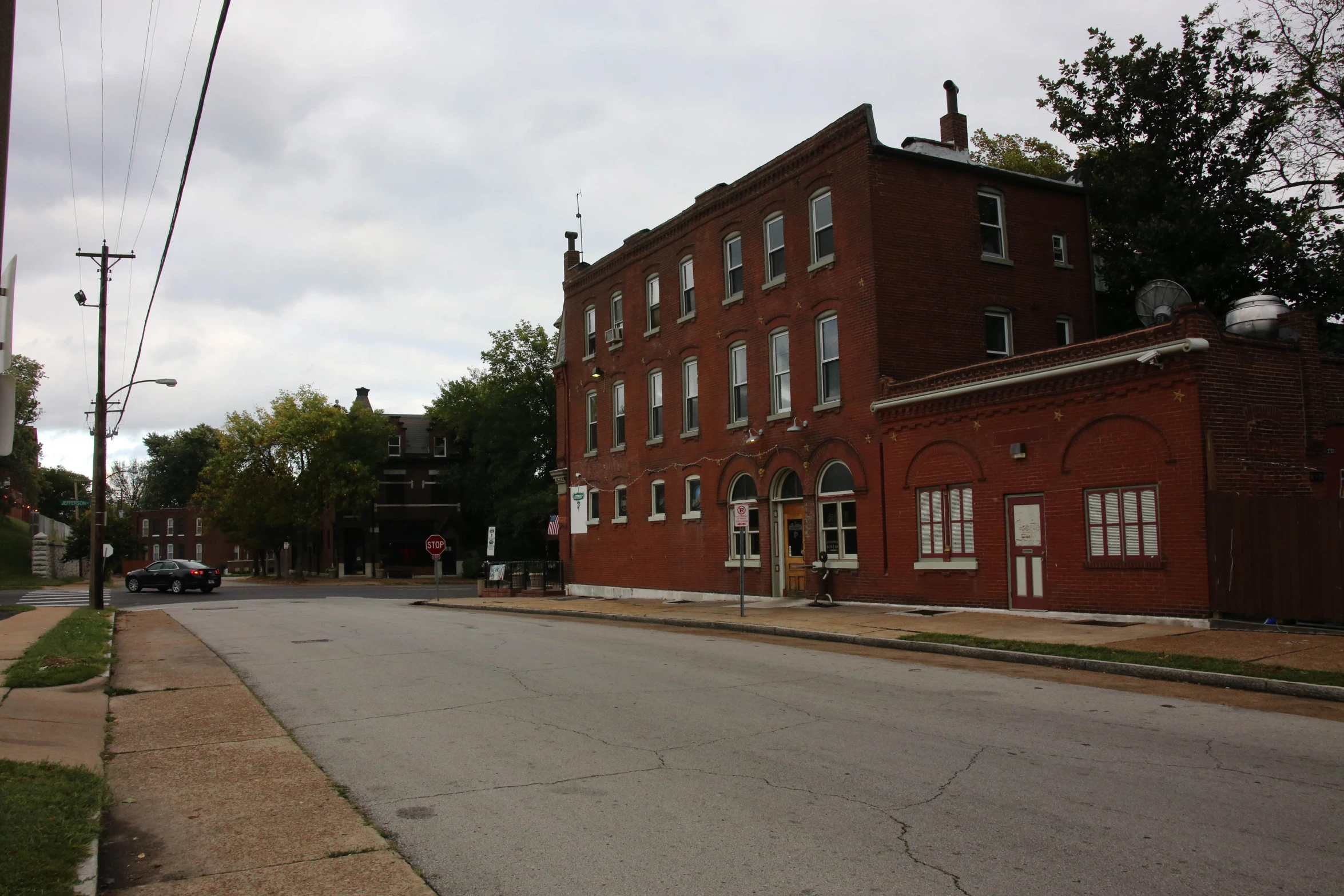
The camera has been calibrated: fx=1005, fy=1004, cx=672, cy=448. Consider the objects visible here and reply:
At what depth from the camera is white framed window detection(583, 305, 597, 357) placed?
35.3 meters

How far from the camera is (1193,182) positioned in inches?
1061

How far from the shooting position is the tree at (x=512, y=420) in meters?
60.7

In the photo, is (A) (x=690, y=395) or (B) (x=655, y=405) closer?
(A) (x=690, y=395)

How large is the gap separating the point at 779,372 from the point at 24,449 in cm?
4690

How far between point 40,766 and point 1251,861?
7.88 meters

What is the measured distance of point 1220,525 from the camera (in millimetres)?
15758

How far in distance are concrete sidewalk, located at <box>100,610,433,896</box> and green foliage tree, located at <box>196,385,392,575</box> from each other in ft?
174

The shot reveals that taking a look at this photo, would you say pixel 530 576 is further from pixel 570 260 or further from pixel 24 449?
pixel 24 449

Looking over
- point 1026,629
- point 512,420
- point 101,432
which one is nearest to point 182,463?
point 512,420

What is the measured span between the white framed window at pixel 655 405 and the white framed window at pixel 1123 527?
50.2 feet

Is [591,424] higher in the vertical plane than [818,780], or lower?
higher

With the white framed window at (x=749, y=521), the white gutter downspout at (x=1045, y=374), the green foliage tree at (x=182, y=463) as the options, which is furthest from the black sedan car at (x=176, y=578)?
the green foliage tree at (x=182, y=463)

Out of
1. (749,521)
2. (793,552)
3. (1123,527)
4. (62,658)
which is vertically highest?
(749,521)

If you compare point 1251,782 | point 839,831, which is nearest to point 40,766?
point 839,831
